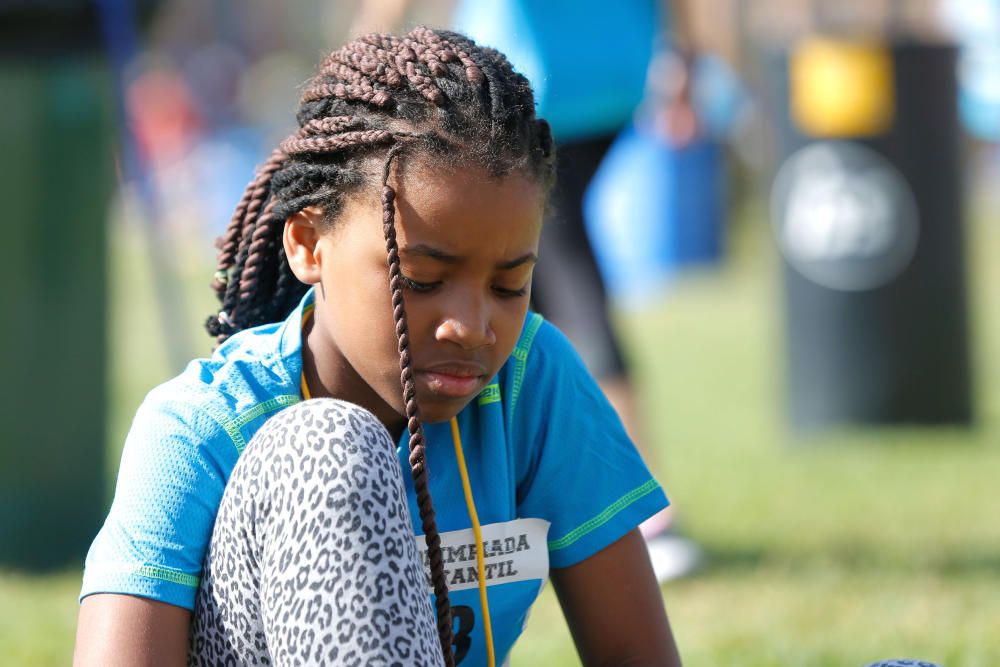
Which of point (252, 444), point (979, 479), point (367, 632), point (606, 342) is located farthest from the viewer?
point (979, 479)

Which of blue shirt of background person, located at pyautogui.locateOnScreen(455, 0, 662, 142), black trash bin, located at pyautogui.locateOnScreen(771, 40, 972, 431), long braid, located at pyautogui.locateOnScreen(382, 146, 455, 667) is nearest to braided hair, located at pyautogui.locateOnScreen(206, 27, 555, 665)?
long braid, located at pyautogui.locateOnScreen(382, 146, 455, 667)

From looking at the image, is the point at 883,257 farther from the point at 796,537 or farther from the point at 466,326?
the point at 466,326

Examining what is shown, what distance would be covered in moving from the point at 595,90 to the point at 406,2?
1.70 feet

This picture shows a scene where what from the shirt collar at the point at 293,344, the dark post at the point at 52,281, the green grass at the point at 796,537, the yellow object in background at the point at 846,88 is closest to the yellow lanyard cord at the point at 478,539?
the shirt collar at the point at 293,344

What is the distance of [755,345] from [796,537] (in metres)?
4.29

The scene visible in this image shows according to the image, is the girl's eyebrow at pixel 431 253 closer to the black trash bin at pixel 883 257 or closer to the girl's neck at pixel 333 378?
the girl's neck at pixel 333 378

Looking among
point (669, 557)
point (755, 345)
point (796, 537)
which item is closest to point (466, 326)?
point (669, 557)

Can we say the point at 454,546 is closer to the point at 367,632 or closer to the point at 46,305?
the point at 367,632

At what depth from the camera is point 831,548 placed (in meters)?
3.88

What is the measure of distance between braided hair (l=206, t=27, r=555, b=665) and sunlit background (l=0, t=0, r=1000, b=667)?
261 millimetres

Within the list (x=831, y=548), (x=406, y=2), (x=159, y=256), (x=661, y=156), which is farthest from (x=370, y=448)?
(x=661, y=156)

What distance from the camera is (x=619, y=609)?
2.04 m

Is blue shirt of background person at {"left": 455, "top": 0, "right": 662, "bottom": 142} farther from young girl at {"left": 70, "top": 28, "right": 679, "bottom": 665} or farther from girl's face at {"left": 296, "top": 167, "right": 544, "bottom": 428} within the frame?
girl's face at {"left": 296, "top": 167, "right": 544, "bottom": 428}

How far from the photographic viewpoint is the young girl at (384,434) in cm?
161
